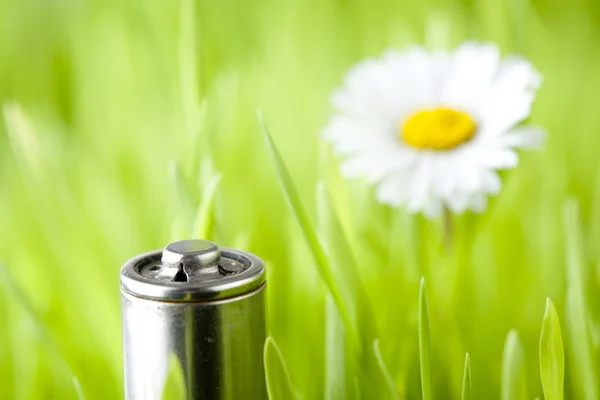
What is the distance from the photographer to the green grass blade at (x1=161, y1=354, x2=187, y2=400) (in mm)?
372

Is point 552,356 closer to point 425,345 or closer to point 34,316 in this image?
point 425,345

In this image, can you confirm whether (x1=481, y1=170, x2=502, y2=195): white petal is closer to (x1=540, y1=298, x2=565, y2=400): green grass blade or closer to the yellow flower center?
the yellow flower center

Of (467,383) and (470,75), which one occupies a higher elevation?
(470,75)

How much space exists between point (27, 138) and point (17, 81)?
55 centimetres

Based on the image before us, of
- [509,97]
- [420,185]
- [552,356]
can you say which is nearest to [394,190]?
[420,185]

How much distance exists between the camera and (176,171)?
54 cm

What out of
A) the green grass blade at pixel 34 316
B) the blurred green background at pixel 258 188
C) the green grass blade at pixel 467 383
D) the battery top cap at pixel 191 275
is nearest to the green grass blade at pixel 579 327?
the blurred green background at pixel 258 188

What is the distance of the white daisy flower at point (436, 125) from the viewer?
0.62 meters

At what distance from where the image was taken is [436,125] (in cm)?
70

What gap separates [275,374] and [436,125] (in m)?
0.37

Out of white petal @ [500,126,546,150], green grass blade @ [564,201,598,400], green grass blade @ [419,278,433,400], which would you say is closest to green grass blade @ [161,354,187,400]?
green grass blade @ [419,278,433,400]

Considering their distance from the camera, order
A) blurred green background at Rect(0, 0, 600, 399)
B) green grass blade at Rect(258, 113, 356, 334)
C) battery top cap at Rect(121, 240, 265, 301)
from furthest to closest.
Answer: blurred green background at Rect(0, 0, 600, 399) → green grass blade at Rect(258, 113, 356, 334) → battery top cap at Rect(121, 240, 265, 301)

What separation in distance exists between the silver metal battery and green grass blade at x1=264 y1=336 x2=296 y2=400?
0.01 metres

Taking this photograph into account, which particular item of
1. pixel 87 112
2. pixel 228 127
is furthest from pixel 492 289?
pixel 87 112
